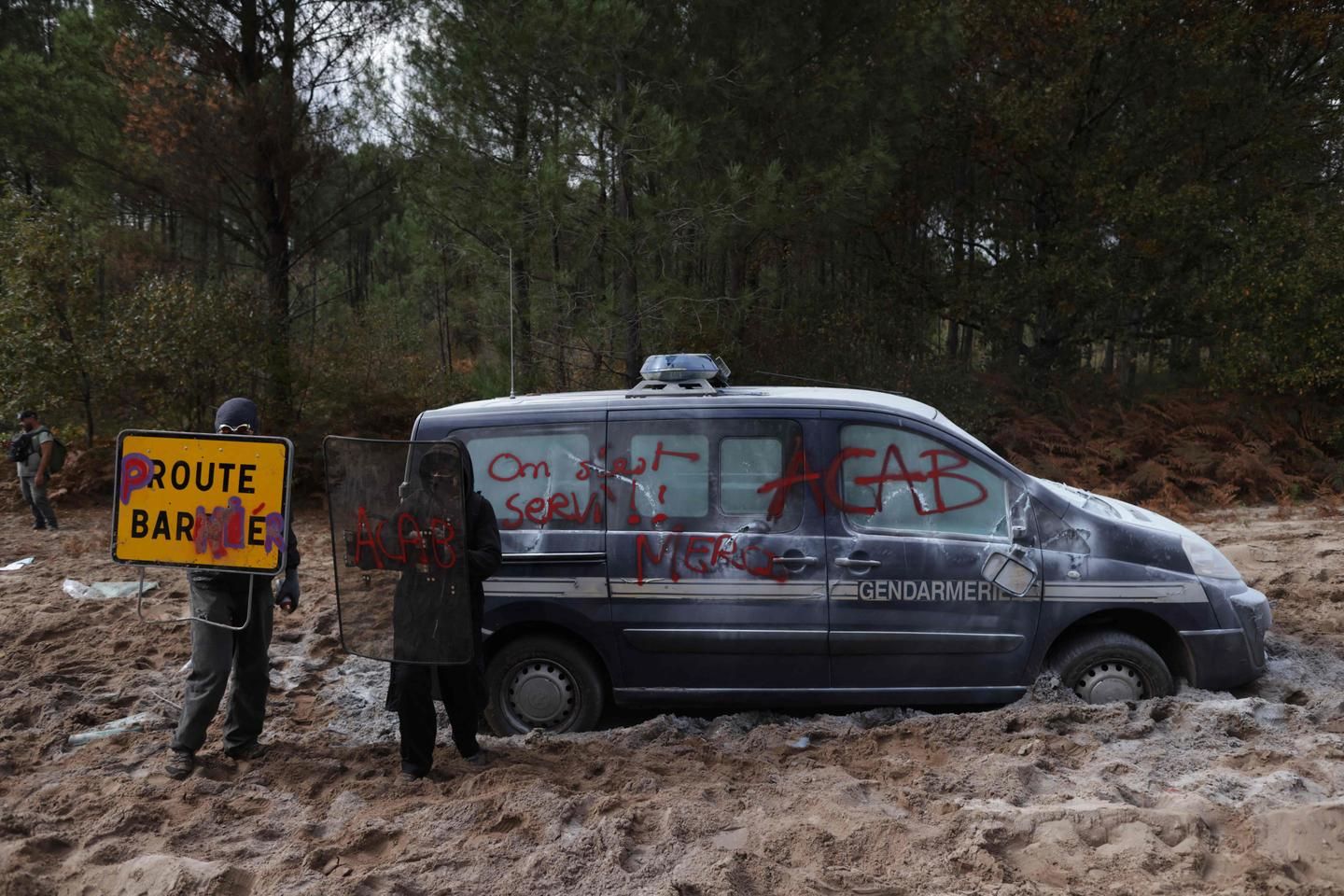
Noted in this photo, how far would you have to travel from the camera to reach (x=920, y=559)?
217 inches

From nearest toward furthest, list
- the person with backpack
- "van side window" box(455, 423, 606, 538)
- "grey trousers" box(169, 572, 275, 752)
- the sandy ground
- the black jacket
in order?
1. the sandy ground
2. the black jacket
3. "grey trousers" box(169, 572, 275, 752)
4. "van side window" box(455, 423, 606, 538)
5. the person with backpack

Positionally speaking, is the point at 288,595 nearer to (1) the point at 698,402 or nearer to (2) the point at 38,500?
(1) the point at 698,402

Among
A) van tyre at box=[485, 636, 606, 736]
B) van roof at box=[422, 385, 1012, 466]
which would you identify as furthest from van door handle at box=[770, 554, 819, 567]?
van tyre at box=[485, 636, 606, 736]

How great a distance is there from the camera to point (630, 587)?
5672 millimetres

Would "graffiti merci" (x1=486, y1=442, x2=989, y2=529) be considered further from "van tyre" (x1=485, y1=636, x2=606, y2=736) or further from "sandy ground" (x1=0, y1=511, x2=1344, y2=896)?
"sandy ground" (x1=0, y1=511, x2=1344, y2=896)

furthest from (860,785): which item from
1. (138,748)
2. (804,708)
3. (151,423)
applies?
(151,423)

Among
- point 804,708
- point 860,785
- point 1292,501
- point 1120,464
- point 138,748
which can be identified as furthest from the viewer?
point 1120,464

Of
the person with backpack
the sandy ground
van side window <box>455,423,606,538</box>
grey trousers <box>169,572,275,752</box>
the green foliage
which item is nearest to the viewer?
the sandy ground

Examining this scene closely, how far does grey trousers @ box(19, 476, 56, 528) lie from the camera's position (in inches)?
516

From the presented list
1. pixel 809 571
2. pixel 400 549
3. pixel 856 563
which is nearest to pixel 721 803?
pixel 809 571

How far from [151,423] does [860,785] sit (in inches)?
553

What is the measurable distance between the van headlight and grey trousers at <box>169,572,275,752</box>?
4928 mm

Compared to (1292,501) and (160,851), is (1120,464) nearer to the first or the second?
(1292,501)

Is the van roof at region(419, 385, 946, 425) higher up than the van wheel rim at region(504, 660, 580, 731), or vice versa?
the van roof at region(419, 385, 946, 425)
